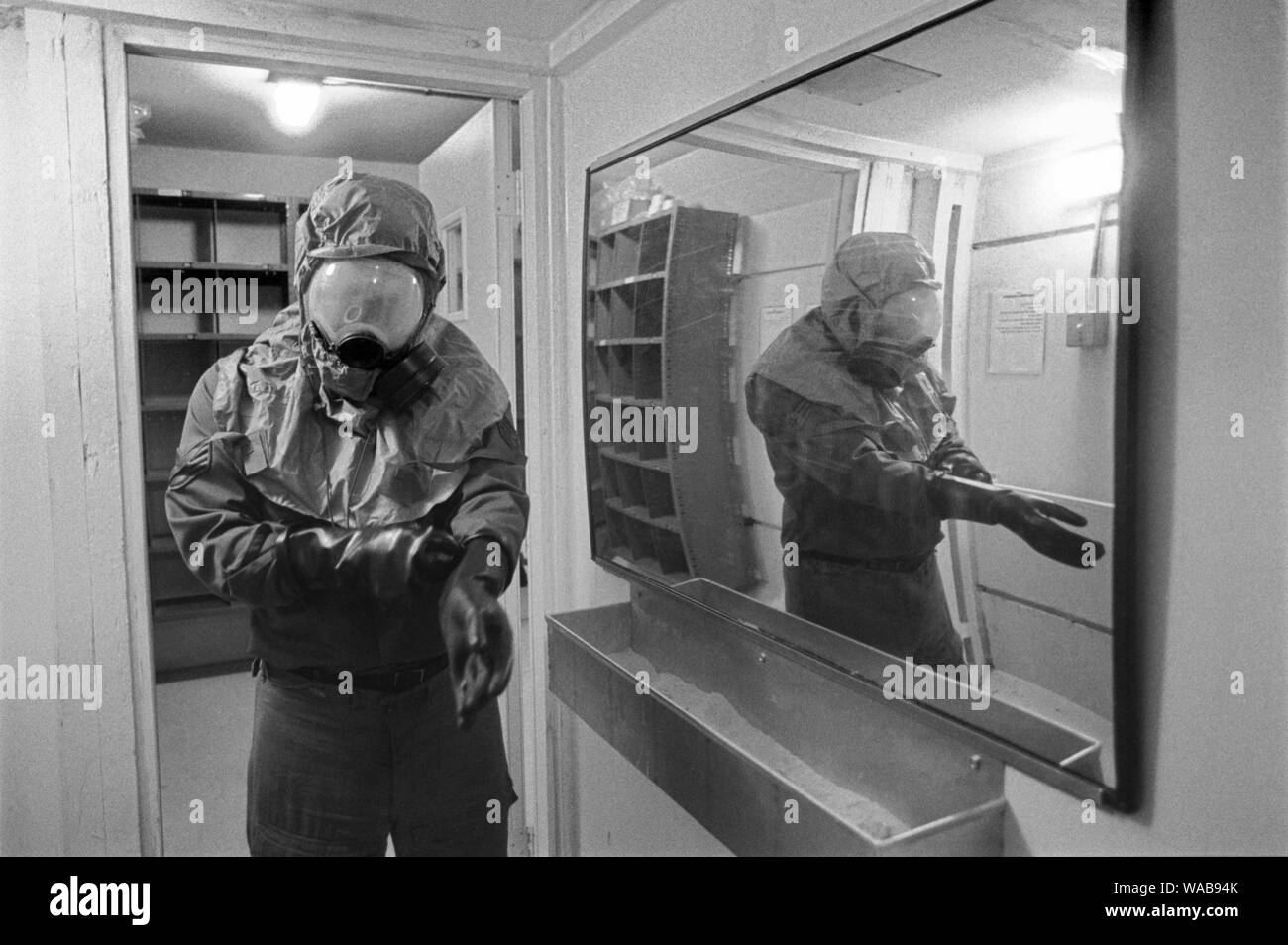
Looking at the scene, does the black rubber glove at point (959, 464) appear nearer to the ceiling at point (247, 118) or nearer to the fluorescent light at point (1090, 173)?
the fluorescent light at point (1090, 173)

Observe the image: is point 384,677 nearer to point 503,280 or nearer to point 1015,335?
point 503,280

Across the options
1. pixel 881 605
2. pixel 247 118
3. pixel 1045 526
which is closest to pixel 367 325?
pixel 247 118

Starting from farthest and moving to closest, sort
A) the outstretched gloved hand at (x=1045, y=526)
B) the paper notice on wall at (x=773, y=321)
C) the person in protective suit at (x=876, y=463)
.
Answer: the paper notice on wall at (x=773, y=321) < the person in protective suit at (x=876, y=463) < the outstretched gloved hand at (x=1045, y=526)

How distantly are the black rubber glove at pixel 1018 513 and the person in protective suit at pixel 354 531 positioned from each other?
0.65m

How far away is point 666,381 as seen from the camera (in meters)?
1.37

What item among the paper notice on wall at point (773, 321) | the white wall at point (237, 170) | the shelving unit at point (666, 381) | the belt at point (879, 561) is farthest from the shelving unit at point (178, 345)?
the belt at point (879, 561)

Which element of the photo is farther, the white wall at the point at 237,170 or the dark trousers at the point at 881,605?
the white wall at the point at 237,170

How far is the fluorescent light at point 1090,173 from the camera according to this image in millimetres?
786

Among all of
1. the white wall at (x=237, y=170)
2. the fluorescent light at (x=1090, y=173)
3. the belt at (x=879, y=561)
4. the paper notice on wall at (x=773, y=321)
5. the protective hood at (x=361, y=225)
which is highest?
the white wall at (x=237, y=170)

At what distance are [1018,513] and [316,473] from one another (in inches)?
34.4

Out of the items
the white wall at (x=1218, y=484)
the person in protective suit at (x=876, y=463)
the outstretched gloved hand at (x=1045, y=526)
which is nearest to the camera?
the white wall at (x=1218, y=484)
